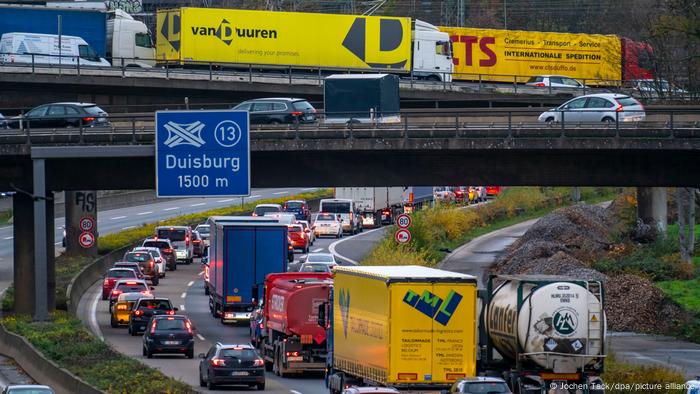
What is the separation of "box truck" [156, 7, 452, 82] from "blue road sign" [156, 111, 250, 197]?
3043 centimetres

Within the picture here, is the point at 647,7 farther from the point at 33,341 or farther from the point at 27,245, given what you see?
the point at 33,341

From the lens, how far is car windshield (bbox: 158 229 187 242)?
237 feet

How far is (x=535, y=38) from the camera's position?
263ft

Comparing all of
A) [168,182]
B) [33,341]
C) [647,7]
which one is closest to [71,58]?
[168,182]

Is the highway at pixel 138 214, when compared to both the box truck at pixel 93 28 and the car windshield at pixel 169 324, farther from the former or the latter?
the car windshield at pixel 169 324

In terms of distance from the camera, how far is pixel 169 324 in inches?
1558

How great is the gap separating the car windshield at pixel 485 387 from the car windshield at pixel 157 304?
22.6 metres

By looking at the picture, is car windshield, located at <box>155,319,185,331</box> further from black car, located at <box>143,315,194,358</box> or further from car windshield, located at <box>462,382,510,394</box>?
car windshield, located at <box>462,382,510,394</box>

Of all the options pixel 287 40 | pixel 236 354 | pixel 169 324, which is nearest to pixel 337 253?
pixel 287 40

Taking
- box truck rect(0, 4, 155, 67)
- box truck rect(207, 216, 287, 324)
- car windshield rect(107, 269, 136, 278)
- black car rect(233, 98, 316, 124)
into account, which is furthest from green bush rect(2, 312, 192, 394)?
box truck rect(0, 4, 155, 67)

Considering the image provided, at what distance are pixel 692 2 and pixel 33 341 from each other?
114ft

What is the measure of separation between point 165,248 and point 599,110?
28626mm

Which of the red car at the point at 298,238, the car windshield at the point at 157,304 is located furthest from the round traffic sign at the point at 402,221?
the red car at the point at 298,238

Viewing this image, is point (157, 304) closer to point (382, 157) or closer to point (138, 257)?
point (382, 157)
